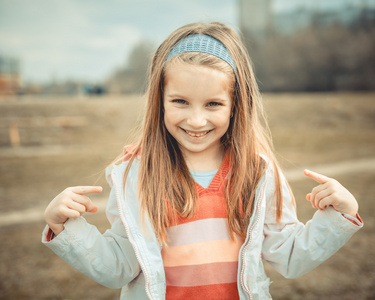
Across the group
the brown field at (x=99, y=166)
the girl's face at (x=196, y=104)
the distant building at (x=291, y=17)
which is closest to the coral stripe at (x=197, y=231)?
the girl's face at (x=196, y=104)

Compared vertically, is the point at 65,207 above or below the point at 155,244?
above

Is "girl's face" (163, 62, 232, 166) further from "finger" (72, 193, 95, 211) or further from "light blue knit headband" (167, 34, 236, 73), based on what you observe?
"finger" (72, 193, 95, 211)

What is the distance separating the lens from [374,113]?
54.5ft

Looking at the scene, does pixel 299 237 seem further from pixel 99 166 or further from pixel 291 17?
pixel 291 17

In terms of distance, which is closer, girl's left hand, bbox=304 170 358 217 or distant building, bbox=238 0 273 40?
girl's left hand, bbox=304 170 358 217

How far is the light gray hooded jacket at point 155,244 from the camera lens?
1.28 m

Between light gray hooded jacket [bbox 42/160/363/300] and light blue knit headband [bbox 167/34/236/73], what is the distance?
0.49 metres

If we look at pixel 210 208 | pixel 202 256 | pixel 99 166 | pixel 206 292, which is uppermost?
pixel 210 208

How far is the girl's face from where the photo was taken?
129 cm

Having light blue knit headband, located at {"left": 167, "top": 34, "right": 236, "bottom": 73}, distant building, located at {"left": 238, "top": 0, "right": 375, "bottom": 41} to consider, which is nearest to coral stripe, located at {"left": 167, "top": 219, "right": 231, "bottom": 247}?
light blue knit headband, located at {"left": 167, "top": 34, "right": 236, "bottom": 73}

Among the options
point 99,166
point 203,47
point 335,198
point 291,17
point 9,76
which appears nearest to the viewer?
point 335,198

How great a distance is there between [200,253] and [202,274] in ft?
0.26

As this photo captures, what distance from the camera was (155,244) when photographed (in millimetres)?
1311

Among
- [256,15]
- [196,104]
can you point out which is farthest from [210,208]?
[256,15]
